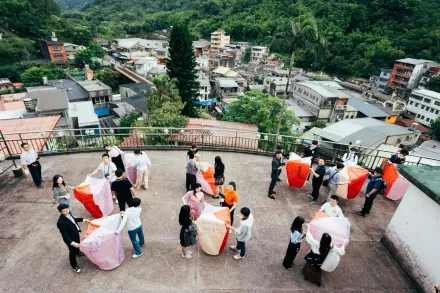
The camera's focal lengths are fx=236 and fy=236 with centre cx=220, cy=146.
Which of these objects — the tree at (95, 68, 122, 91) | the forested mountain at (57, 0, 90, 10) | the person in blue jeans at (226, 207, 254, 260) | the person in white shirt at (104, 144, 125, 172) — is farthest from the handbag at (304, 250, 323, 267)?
the forested mountain at (57, 0, 90, 10)

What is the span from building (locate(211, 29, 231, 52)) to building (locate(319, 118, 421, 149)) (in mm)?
52900

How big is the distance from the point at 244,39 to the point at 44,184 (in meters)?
79.7

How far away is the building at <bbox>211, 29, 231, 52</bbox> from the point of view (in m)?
71.4

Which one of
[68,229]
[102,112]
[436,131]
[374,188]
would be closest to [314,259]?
[374,188]

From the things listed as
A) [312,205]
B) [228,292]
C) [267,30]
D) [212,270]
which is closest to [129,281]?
[212,270]

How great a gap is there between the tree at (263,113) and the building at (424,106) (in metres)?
33.1

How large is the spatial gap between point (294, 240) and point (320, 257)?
19.2 inches

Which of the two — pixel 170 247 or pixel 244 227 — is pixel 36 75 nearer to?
pixel 170 247

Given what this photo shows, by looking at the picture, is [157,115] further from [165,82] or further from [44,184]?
[44,184]

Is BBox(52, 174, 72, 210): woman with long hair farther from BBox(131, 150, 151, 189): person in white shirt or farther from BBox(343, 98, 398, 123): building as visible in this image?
BBox(343, 98, 398, 123): building

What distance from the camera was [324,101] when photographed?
36031mm

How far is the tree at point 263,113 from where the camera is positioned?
21308 millimetres

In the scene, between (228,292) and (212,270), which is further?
(212,270)

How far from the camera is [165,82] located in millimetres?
21891
